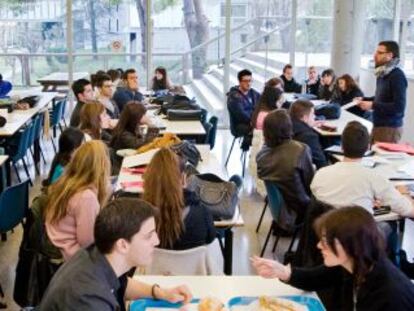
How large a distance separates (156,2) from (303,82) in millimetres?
2744

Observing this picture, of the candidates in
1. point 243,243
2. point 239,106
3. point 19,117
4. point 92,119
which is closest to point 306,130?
point 243,243

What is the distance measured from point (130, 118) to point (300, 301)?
2.93 meters

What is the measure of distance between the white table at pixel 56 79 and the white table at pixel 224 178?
17.3ft

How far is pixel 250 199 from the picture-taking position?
6172 mm

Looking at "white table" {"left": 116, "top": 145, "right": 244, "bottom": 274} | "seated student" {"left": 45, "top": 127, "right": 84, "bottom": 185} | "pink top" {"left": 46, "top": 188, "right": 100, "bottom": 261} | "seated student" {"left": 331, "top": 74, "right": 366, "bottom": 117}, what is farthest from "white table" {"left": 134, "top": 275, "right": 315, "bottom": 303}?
"seated student" {"left": 331, "top": 74, "right": 366, "bottom": 117}

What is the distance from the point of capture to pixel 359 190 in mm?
3438

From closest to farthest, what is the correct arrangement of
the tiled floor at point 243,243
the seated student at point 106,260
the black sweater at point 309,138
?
the seated student at point 106,260 < the tiled floor at point 243,243 < the black sweater at point 309,138

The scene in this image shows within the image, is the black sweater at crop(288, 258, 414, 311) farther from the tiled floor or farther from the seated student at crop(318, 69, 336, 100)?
the seated student at crop(318, 69, 336, 100)

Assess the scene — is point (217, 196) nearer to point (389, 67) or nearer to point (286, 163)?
point (286, 163)

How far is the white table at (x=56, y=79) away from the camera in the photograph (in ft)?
32.3

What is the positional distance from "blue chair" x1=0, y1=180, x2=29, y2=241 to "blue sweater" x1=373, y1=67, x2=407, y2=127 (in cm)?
330

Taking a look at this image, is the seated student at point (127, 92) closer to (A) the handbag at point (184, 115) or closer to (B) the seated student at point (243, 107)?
(A) the handbag at point (184, 115)

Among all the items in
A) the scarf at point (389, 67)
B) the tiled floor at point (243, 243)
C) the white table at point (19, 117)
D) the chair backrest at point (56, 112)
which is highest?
the scarf at point (389, 67)

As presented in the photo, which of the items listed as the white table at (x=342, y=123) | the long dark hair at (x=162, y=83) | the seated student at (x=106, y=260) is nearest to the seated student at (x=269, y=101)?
the white table at (x=342, y=123)
